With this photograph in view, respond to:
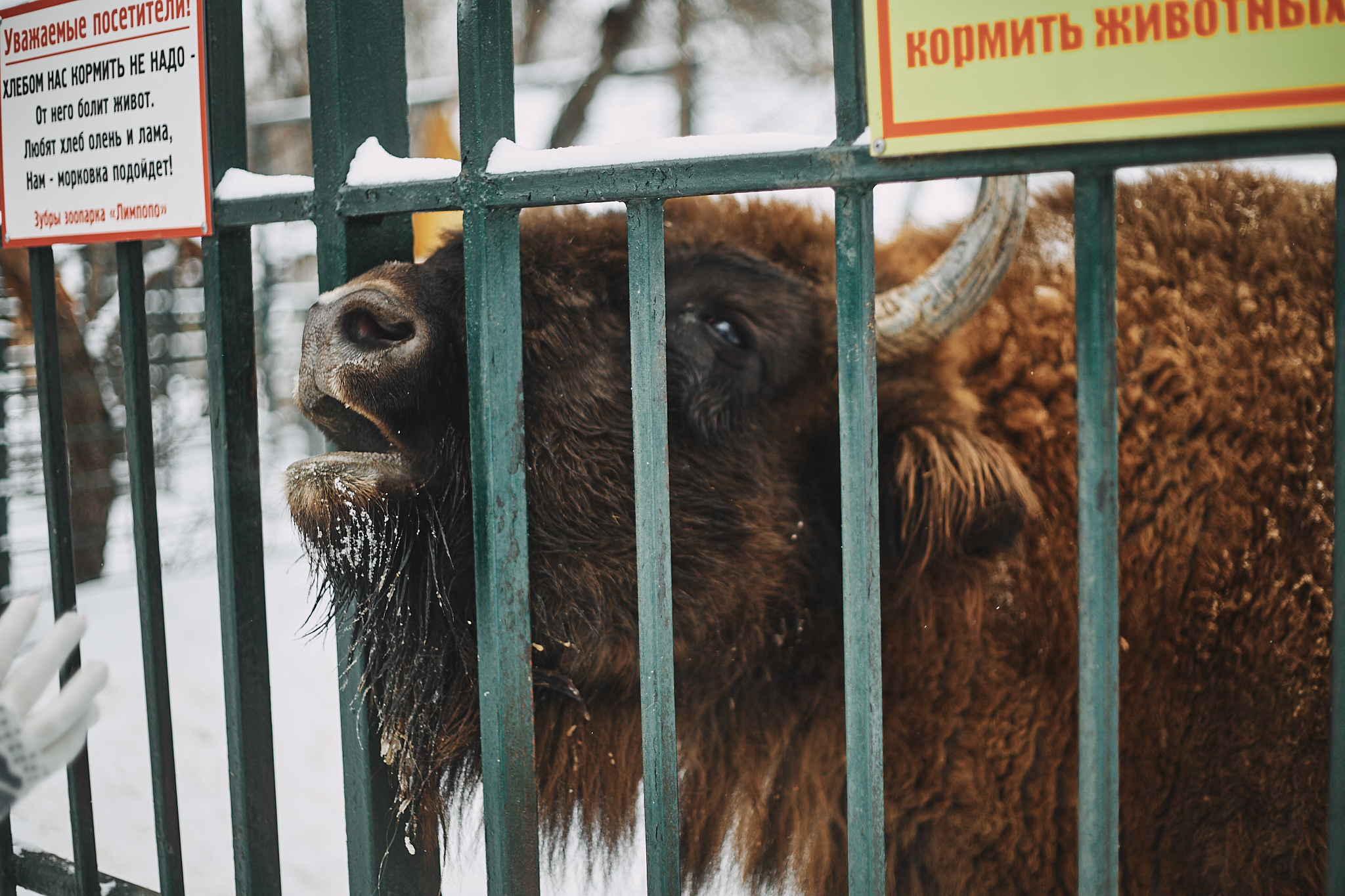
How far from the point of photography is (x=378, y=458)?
1.91 meters

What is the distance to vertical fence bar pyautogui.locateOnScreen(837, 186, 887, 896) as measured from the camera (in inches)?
48.2

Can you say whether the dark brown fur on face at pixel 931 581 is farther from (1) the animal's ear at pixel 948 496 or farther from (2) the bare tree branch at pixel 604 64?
(2) the bare tree branch at pixel 604 64

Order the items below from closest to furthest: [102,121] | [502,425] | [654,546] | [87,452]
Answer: [654,546]
[502,425]
[102,121]
[87,452]

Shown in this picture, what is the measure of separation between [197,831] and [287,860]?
18.7 inches

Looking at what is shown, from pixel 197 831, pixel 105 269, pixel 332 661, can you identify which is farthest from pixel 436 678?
pixel 105 269

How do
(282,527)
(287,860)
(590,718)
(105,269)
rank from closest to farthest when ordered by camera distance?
(590,718), (287,860), (105,269), (282,527)

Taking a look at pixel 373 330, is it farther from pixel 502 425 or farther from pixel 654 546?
pixel 654 546

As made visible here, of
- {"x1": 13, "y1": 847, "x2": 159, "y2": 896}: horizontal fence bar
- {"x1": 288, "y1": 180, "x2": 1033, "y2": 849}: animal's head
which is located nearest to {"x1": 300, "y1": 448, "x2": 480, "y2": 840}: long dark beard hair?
{"x1": 288, "y1": 180, "x2": 1033, "y2": 849}: animal's head

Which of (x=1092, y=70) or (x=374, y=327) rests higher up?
(x=1092, y=70)

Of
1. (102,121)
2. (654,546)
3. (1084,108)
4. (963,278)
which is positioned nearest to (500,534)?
(654,546)

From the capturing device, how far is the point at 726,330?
2.57 meters

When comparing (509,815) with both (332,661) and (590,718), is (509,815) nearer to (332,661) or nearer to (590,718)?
(590,718)

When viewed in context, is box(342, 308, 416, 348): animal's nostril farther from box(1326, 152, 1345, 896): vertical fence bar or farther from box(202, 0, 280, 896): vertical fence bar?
box(1326, 152, 1345, 896): vertical fence bar

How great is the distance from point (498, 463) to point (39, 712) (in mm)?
660
